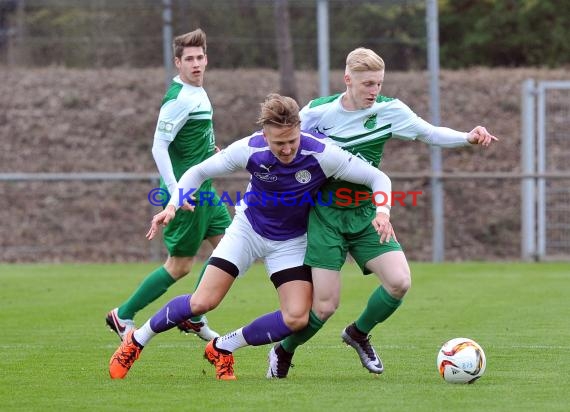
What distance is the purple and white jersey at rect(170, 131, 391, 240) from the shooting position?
625 cm

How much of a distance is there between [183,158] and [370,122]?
202cm

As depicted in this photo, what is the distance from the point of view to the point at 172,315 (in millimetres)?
6516

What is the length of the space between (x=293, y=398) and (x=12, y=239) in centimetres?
1311

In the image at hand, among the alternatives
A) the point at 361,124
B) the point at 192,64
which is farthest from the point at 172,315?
the point at 192,64

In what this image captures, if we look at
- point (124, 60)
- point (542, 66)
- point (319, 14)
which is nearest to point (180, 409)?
point (319, 14)

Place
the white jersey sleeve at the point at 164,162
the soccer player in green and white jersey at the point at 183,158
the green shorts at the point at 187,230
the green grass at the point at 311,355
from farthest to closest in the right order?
the green shorts at the point at 187,230
the soccer player in green and white jersey at the point at 183,158
the white jersey sleeve at the point at 164,162
the green grass at the point at 311,355

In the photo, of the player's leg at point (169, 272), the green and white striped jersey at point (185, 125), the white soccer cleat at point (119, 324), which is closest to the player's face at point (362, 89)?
the green and white striped jersey at point (185, 125)

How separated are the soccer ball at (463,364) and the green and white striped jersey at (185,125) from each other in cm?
281

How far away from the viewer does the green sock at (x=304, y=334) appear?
6.37m

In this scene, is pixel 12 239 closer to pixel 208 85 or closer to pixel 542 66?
pixel 208 85

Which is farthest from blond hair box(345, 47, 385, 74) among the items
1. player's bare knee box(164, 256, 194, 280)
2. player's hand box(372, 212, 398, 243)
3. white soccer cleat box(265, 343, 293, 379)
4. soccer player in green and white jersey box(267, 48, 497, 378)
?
player's bare knee box(164, 256, 194, 280)

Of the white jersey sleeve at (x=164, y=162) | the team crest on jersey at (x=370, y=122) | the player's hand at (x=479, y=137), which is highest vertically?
the team crest on jersey at (x=370, y=122)

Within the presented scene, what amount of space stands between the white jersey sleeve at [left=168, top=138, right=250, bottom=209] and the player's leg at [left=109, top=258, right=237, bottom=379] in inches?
16.7

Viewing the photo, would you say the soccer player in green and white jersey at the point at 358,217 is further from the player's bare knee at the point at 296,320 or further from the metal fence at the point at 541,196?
the metal fence at the point at 541,196
